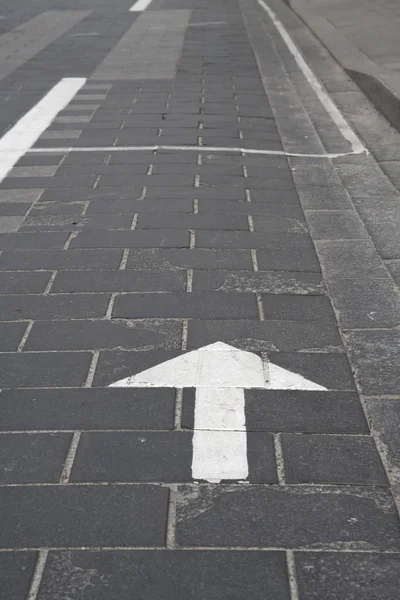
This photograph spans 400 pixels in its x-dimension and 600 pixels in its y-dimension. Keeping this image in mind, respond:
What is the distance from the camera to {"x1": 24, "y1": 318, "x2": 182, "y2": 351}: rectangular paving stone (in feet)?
13.2

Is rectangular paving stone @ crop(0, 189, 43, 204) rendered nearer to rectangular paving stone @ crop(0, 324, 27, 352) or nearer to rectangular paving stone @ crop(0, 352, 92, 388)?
rectangular paving stone @ crop(0, 324, 27, 352)

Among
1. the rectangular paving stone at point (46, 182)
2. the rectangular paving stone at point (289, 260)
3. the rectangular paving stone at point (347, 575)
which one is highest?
the rectangular paving stone at point (347, 575)

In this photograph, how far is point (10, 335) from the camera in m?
4.14

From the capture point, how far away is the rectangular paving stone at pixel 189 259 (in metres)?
4.99

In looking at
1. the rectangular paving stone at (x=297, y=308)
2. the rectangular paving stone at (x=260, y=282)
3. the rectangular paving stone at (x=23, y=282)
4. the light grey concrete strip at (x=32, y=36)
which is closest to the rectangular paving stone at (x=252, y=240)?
the rectangular paving stone at (x=260, y=282)

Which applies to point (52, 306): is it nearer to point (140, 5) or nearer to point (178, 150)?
point (178, 150)

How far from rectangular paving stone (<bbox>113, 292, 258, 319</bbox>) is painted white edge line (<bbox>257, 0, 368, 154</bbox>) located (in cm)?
355

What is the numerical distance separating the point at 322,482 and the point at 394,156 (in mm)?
4957

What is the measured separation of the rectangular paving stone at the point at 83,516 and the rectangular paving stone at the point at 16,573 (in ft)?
0.17

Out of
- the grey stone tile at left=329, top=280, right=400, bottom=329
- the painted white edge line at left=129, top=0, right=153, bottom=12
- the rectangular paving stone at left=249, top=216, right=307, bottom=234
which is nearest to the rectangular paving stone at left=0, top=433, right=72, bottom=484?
the grey stone tile at left=329, top=280, right=400, bottom=329

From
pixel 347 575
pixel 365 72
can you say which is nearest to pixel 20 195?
pixel 347 575

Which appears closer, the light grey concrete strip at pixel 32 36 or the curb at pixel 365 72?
the curb at pixel 365 72

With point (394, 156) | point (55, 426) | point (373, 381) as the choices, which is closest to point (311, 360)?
point (373, 381)

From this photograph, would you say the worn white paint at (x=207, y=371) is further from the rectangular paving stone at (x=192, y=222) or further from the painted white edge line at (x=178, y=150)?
the painted white edge line at (x=178, y=150)
